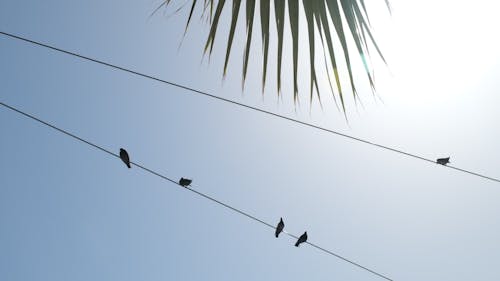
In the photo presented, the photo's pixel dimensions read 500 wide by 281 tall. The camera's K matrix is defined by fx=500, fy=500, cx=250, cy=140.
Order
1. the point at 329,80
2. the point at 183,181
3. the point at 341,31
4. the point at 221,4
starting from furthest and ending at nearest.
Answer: the point at 183,181, the point at 329,80, the point at 221,4, the point at 341,31

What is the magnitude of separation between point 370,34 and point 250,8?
48 cm

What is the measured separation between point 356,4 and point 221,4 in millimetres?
508

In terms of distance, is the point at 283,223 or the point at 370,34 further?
the point at 283,223

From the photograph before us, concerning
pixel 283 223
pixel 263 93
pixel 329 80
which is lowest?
pixel 263 93

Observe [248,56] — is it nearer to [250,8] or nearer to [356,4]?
[250,8]

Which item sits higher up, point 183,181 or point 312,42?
point 183,181

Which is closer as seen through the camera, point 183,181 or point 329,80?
point 329,80

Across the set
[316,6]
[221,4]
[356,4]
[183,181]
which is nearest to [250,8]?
[221,4]

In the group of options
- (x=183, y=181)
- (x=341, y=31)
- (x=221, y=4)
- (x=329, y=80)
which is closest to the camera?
(x=341, y=31)

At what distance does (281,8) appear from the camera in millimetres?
1792

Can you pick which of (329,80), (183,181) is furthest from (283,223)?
(329,80)

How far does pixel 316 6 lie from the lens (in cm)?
179

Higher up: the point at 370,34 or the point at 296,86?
the point at 370,34

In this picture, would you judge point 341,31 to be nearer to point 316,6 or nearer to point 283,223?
point 316,6
